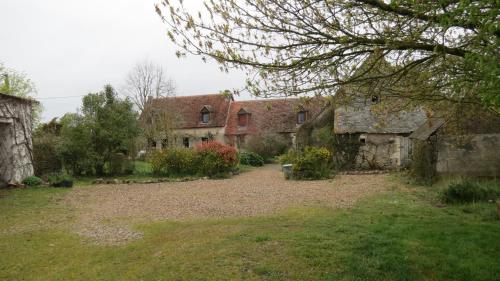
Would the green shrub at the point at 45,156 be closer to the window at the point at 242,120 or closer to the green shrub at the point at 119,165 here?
the green shrub at the point at 119,165

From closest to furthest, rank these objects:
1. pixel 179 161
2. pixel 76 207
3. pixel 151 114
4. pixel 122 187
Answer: pixel 76 207 < pixel 122 187 < pixel 179 161 < pixel 151 114

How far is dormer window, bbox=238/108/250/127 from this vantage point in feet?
112

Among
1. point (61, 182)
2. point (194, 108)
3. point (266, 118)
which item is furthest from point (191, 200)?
point (194, 108)

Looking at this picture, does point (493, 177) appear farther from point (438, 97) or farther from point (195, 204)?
point (195, 204)

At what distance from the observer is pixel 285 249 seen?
19.8ft

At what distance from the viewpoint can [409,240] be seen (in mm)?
6348

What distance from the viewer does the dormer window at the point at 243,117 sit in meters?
34.0

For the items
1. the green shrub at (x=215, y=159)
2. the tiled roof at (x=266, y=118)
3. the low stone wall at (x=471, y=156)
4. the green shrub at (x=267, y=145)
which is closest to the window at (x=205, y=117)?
the tiled roof at (x=266, y=118)

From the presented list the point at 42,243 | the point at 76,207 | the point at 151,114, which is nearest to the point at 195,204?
the point at 76,207

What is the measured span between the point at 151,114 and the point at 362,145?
20.7 meters

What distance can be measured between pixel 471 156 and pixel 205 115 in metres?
25.9

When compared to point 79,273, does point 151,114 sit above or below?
above

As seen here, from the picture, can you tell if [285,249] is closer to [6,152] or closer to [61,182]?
[61,182]

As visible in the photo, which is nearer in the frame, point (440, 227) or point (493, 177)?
point (440, 227)
